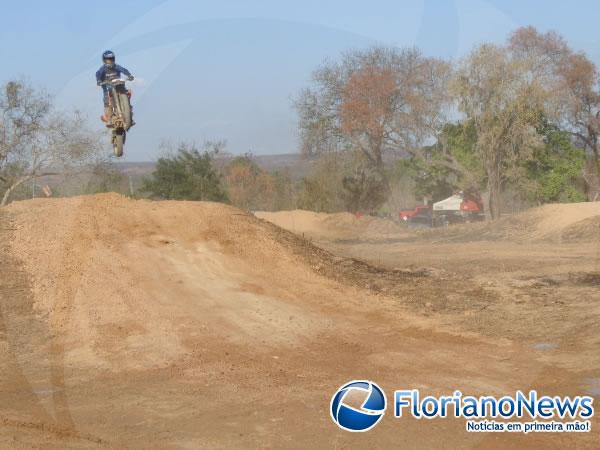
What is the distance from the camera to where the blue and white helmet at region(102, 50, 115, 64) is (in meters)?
11.6

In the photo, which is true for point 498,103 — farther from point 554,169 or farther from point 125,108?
point 125,108

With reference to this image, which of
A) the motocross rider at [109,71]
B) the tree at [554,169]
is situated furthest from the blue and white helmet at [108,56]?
the tree at [554,169]

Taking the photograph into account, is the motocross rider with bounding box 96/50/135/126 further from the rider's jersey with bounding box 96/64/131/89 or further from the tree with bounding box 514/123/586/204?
the tree with bounding box 514/123/586/204

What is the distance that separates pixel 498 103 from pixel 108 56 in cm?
2641

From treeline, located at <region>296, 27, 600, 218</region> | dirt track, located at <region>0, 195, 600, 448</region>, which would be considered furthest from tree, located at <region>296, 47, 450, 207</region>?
dirt track, located at <region>0, 195, 600, 448</region>

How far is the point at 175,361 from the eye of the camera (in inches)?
350

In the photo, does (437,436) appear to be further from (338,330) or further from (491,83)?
(491,83)

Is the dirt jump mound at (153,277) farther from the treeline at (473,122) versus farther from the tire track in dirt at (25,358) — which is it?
the treeline at (473,122)

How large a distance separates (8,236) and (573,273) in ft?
35.4

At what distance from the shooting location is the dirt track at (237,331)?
6719 mm

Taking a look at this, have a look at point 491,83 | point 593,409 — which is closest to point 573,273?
point 593,409

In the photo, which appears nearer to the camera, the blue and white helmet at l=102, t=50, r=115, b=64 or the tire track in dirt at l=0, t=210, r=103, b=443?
the tire track in dirt at l=0, t=210, r=103, b=443

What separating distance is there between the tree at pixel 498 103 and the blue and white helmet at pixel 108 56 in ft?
84.0

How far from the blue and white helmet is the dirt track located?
113 inches
